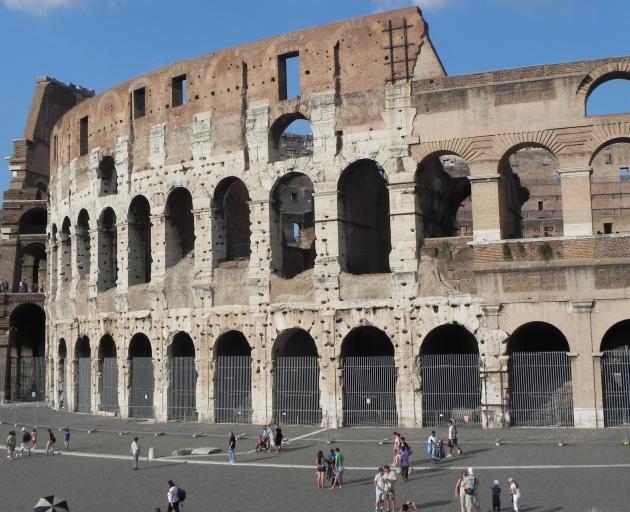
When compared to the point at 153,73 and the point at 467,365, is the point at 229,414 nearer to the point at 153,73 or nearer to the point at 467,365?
the point at 467,365

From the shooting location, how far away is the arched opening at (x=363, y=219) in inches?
856

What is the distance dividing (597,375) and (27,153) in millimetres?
28783

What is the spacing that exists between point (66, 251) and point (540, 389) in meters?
18.7

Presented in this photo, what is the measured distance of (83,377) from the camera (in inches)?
1098

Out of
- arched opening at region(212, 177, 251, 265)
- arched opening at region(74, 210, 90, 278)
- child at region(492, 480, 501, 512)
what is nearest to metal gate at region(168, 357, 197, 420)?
arched opening at region(212, 177, 251, 265)

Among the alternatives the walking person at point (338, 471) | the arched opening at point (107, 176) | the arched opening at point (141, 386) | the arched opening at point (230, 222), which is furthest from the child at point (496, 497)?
the arched opening at point (107, 176)

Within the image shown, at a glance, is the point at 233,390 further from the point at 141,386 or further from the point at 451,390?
the point at 451,390

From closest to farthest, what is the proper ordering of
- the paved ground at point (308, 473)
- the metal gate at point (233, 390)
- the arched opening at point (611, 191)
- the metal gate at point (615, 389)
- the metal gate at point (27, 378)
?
the paved ground at point (308, 473), the metal gate at point (615, 389), the metal gate at point (233, 390), the metal gate at point (27, 378), the arched opening at point (611, 191)

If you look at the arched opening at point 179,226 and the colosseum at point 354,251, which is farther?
the arched opening at point 179,226

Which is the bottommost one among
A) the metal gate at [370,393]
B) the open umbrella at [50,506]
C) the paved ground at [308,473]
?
the paved ground at [308,473]

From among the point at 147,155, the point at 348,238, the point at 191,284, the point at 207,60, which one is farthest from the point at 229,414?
the point at 207,60

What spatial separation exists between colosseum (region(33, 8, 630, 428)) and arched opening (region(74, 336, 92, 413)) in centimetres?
14

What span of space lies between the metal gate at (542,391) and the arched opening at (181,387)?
9202 millimetres

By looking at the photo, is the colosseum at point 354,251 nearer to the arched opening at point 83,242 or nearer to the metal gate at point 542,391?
the metal gate at point 542,391
